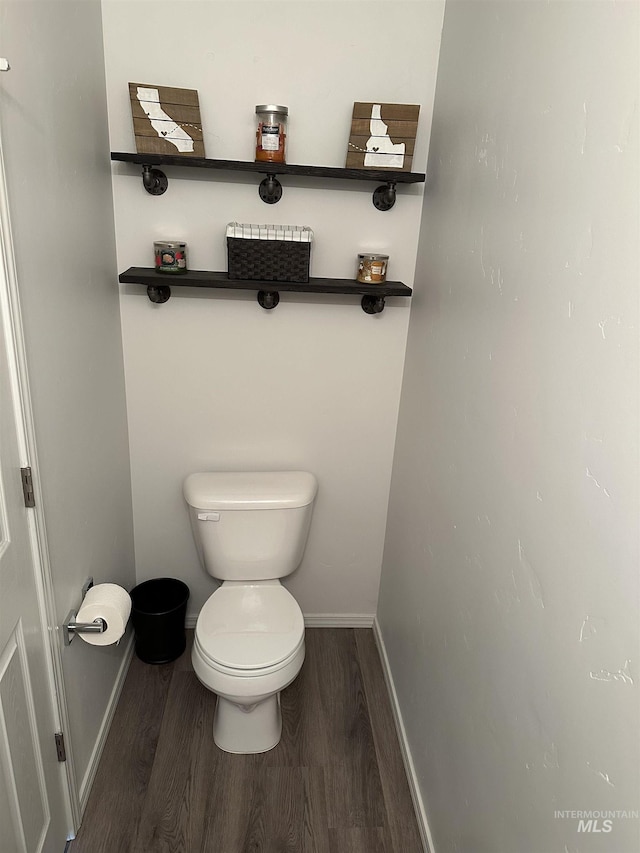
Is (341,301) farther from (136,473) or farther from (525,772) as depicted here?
(525,772)

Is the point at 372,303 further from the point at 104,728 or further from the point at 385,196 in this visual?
the point at 104,728

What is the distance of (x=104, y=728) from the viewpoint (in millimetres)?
1845

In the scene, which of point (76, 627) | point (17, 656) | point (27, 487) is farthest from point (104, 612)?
point (27, 487)

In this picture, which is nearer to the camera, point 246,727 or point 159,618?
point 246,727

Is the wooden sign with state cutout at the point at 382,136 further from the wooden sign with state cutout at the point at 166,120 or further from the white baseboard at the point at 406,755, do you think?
the white baseboard at the point at 406,755

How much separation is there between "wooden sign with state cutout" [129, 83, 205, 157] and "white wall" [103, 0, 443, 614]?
0.31 ft

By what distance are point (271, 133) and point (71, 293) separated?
718 mm

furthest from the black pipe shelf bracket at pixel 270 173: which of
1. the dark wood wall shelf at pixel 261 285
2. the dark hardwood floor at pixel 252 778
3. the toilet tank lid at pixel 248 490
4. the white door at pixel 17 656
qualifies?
the dark hardwood floor at pixel 252 778

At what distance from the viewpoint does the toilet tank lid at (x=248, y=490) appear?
6.35ft

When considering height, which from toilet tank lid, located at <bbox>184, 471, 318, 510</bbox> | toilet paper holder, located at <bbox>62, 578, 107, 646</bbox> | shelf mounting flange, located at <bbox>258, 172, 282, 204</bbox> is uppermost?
shelf mounting flange, located at <bbox>258, 172, 282, 204</bbox>

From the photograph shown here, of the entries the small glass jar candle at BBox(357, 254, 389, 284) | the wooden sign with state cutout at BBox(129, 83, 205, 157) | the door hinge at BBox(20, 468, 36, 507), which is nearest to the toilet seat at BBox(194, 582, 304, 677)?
the door hinge at BBox(20, 468, 36, 507)

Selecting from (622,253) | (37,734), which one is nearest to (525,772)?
(622,253)

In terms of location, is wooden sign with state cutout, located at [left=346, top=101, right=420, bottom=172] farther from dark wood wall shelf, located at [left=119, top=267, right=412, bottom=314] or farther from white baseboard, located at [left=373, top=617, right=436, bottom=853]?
white baseboard, located at [left=373, top=617, right=436, bottom=853]

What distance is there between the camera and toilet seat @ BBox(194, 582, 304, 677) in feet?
5.51
